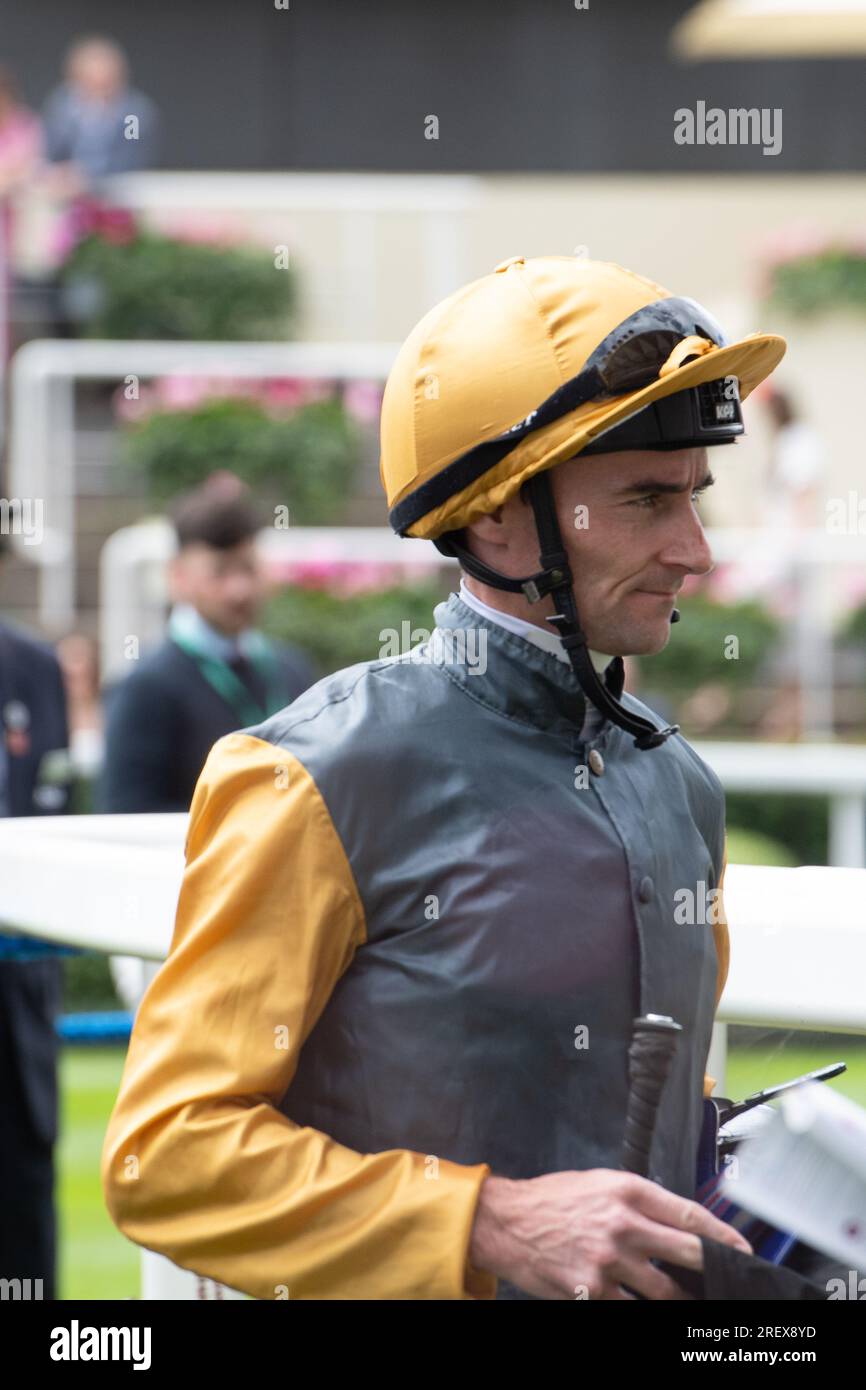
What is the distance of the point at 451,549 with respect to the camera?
1.96m

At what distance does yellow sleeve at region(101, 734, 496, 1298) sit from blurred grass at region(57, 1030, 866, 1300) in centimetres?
50

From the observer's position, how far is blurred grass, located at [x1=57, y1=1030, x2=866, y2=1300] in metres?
2.37

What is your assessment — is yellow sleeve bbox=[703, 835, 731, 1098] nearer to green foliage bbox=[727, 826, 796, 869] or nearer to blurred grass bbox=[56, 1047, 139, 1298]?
blurred grass bbox=[56, 1047, 139, 1298]

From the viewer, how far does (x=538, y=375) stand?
5.89 ft

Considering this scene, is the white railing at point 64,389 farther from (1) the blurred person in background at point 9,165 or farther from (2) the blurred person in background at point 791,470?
(2) the blurred person in background at point 791,470

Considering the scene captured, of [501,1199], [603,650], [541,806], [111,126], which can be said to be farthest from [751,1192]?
[111,126]

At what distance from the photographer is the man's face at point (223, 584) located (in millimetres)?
5215

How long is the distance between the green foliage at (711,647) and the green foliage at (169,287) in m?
3.01

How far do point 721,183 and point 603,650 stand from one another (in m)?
11.9

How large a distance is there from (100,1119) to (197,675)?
2406 mm

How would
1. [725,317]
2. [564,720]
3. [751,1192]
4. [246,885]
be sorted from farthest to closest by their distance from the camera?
[725,317]
[564,720]
[246,885]
[751,1192]

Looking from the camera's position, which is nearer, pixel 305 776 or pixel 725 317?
pixel 305 776

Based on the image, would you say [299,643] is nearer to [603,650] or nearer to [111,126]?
[111,126]

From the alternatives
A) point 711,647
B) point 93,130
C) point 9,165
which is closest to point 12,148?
point 9,165
